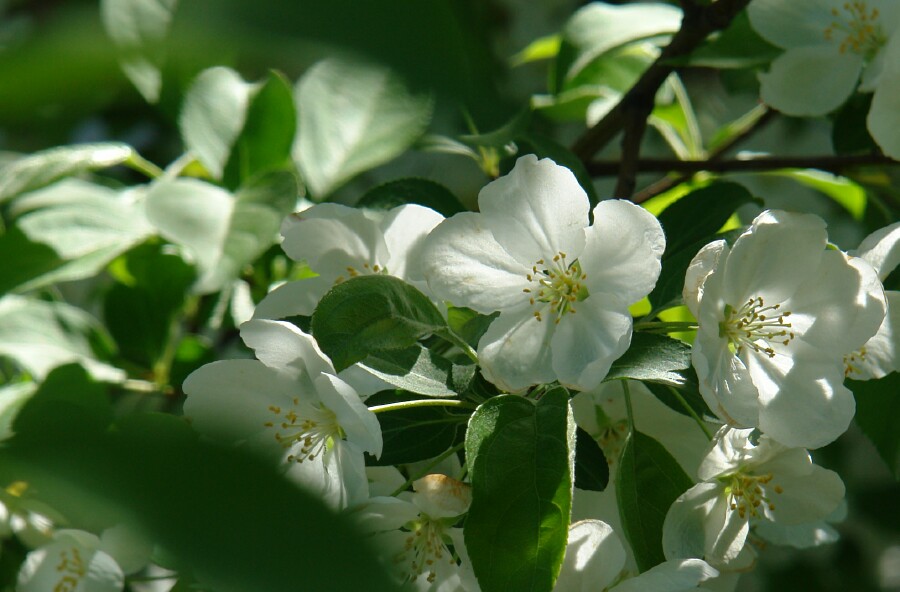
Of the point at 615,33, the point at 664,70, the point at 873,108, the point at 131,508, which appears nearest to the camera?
the point at 131,508

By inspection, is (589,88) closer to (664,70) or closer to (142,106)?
(664,70)

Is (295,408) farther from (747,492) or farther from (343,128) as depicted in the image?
(343,128)

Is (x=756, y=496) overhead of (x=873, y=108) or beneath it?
beneath

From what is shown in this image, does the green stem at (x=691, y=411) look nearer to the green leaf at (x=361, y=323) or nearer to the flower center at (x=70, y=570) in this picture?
the green leaf at (x=361, y=323)

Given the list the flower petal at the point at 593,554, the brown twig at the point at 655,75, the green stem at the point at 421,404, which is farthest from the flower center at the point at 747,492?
the brown twig at the point at 655,75

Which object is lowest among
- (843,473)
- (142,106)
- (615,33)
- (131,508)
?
(843,473)

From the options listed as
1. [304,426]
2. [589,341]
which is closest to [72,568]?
[304,426]

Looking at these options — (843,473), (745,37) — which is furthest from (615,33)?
(843,473)
